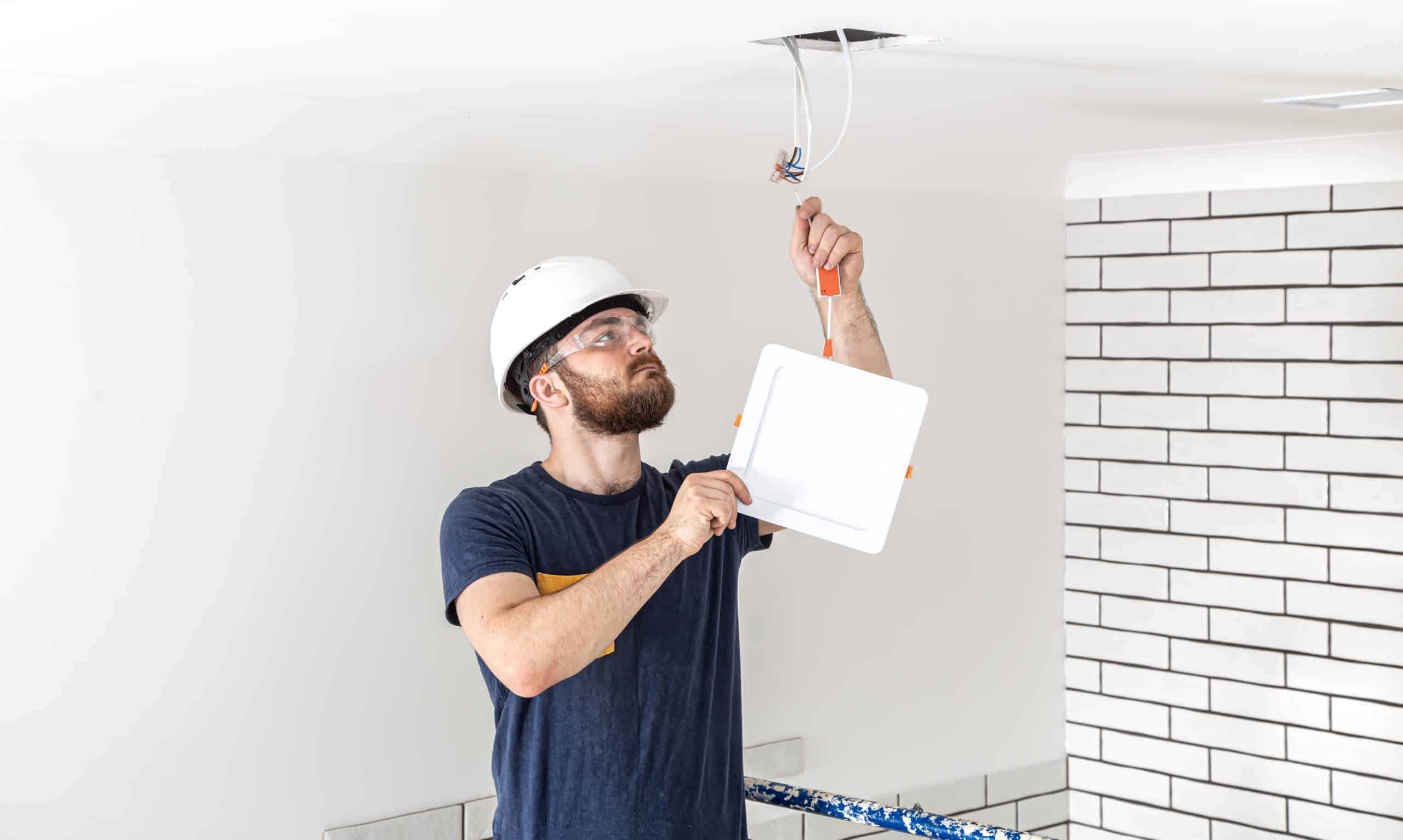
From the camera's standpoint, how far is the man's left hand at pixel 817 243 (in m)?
1.50

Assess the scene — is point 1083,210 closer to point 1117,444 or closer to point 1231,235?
point 1231,235

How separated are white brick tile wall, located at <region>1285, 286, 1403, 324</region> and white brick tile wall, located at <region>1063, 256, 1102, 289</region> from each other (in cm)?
37

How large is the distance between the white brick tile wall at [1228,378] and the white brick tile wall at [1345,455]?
3.5 inches

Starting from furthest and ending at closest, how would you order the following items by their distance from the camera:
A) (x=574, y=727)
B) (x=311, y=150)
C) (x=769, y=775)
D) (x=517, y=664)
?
1. (x=769, y=775)
2. (x=311, y=150)
3. (x=574, y=727)
4. (x=517, y=664)

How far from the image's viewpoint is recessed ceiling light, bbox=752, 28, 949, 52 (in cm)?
125

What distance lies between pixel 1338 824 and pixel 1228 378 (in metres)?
0.84

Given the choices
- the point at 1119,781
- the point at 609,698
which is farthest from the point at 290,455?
the point at 1119,781

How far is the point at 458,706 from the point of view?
181cm

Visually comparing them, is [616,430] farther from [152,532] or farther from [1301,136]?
[1301,136]

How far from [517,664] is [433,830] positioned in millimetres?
619

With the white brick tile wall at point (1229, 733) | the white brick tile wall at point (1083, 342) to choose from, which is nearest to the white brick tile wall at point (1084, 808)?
the white brick tile wall at point (1229, 733)

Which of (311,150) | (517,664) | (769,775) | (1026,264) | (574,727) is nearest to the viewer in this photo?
(517,664)

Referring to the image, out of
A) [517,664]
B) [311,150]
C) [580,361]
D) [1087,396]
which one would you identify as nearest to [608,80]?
Result: [580,361]

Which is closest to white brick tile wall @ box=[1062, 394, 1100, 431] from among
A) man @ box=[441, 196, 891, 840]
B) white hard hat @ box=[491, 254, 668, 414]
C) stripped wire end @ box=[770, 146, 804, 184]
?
man @ box=[441, 196, 891, 840]
